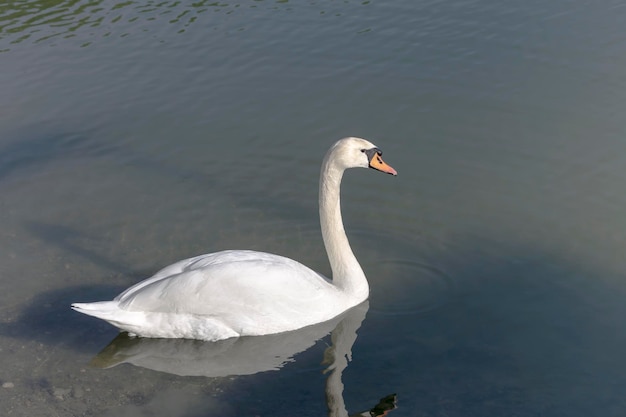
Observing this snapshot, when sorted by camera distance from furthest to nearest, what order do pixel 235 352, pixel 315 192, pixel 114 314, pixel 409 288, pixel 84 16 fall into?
1. pixel 84 16
2. pixel 315 192
3. pixel 409 288
4. pixel 235 352
5. pixel 114 314

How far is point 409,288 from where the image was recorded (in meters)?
9.07

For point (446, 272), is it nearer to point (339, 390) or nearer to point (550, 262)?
point (550, 262)

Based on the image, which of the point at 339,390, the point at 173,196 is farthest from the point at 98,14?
the point at 339,390

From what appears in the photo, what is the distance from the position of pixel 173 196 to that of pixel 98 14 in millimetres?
7421

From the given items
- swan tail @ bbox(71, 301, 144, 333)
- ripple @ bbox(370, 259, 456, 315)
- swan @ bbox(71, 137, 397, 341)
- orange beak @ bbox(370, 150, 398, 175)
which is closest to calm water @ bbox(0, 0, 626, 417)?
ripple @ bbox(370, 259, 456, 315)

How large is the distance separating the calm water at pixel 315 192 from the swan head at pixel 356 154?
1.41 m

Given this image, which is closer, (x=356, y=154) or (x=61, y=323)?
(x=356, y=154)

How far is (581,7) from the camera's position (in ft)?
48.9

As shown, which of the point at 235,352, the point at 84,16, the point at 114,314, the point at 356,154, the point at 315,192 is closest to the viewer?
the point at 114,314

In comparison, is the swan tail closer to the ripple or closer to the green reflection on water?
the ripple

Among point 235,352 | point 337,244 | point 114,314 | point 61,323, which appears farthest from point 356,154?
point 61,323

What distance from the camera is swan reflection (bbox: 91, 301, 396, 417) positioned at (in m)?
8.12

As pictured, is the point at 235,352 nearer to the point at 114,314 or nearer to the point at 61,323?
the point at 114,314

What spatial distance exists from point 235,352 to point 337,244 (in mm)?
1508
